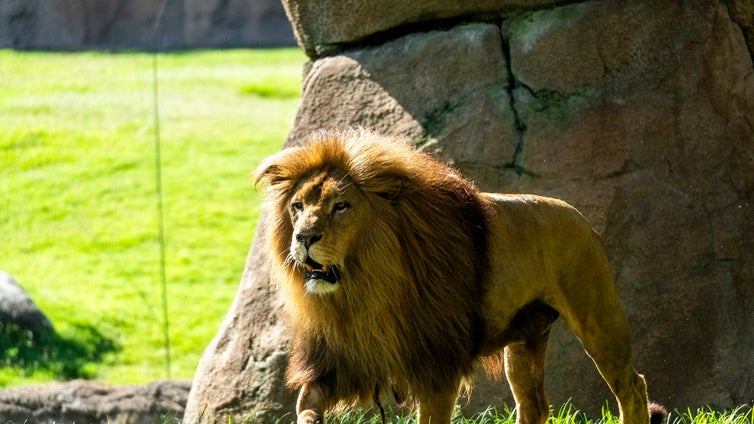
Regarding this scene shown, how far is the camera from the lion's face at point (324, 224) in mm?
3834

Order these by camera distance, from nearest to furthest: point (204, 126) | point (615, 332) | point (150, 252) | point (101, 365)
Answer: point (615, 332), point (101, 365), point (150, 252), point (204, 126)

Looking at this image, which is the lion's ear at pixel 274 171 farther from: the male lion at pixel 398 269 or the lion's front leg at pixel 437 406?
the lion's front leg at pixel 437 406

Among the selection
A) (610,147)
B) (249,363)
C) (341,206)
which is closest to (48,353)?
(249,363)

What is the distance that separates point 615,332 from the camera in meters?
4.48

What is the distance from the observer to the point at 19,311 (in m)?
8.37

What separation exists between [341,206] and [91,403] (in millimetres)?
3252

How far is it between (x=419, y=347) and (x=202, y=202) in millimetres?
7138

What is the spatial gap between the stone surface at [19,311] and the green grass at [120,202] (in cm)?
9

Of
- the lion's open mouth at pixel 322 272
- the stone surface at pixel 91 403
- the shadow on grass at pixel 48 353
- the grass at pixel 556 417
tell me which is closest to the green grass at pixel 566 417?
the grass at pixel 556 417

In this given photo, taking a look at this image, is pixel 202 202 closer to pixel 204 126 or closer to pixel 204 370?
pixel 204 126

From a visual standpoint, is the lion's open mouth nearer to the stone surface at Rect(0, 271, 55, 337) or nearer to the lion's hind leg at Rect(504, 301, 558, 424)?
the lion's hind leg at Rect(504, 301, 558, 424)

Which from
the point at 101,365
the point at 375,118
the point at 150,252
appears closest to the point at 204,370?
the point at 375,118

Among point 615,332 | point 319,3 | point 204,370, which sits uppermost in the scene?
point 319,3

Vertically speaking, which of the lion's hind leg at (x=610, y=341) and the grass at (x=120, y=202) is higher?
the lion's hind leg at (x=610, y=341)
